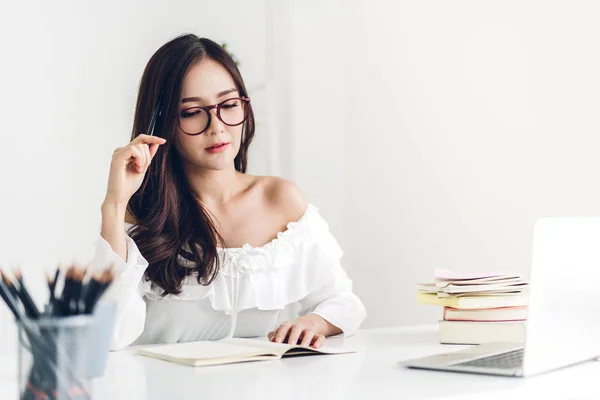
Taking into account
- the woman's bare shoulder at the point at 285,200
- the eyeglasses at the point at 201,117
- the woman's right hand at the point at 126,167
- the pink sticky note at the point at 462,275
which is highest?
the eyeglasses at the point at 201,117

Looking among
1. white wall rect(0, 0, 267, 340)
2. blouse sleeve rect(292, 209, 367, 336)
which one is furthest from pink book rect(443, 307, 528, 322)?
white wall rect(0, 0, 267, 340)

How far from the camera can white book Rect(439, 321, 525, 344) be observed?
1531mm

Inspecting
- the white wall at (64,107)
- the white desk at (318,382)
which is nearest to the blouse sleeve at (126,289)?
the white desk at (318,382)

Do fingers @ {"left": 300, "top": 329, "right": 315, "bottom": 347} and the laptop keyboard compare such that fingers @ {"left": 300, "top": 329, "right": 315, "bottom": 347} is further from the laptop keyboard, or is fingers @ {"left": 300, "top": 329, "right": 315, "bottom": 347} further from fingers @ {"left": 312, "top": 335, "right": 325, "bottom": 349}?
the laptop keyboard

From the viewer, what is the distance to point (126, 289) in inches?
65.4

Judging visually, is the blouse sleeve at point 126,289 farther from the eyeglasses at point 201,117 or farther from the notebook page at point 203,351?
the eyeglasses at point 201,117

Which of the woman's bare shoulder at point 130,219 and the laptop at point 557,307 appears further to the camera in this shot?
the woman's bare shoulder at point 130,219

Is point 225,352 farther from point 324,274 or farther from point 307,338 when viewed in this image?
point 324,274

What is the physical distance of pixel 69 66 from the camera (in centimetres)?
312

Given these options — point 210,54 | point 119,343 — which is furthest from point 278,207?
point 119,343

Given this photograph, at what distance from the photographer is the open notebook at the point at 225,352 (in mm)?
1244

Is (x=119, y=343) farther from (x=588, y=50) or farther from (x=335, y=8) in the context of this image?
(x=335, y=8)

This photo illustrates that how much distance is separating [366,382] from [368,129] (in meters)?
2.09

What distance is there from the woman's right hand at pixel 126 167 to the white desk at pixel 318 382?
476 mm
